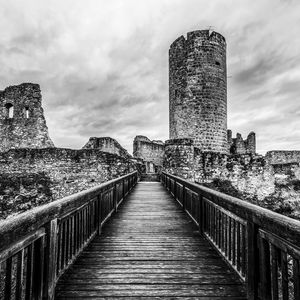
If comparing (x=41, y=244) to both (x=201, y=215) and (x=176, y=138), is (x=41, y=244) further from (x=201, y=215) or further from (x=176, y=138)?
(x=176, y=138)

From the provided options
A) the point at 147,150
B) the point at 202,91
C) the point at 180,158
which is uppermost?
the point at 202,91

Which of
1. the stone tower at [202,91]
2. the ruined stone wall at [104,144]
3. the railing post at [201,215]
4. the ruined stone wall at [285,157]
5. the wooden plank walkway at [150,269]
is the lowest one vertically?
the wooden plank walkway at [150,269]

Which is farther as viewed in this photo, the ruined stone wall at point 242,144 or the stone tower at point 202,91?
the ruined stone wall at point 242,144

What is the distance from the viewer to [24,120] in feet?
68.7

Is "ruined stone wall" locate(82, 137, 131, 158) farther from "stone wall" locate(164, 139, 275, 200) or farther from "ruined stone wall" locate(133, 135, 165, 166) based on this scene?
"stone wall" locate(164, 139, 275, 200)

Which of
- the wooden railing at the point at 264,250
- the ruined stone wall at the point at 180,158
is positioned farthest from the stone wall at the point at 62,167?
the wooden railing at the point at 264,250

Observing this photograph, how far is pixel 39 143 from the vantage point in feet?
68.7

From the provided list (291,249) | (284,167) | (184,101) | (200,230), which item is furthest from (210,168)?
(291,249)

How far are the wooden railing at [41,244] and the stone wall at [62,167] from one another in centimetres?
1231

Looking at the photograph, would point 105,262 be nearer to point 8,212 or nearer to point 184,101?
point 8,212

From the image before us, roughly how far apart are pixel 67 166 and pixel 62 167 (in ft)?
1.04

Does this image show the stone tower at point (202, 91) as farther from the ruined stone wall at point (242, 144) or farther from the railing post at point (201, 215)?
the railing post at point (201, 215)

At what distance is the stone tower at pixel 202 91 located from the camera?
20.6 metres

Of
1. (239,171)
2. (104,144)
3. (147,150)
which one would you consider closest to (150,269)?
(239,171)
